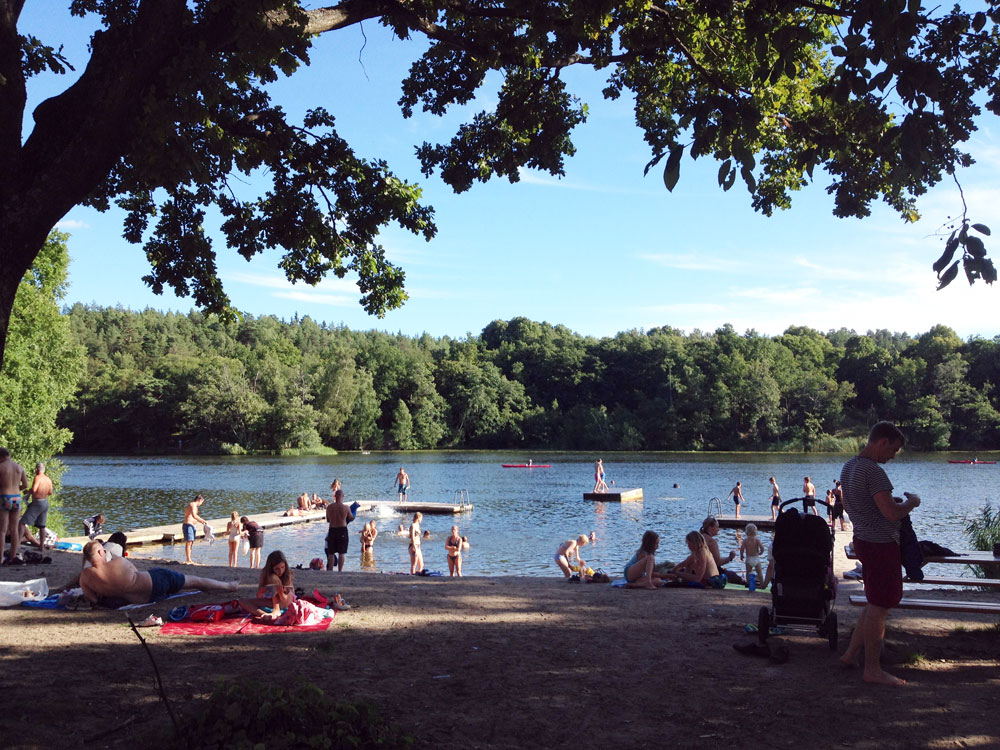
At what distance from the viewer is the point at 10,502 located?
9609mm

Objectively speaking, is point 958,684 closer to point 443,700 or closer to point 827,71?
point 443,700

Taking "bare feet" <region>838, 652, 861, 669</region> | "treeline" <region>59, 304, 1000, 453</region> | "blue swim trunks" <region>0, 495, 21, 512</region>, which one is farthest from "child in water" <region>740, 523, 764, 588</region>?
"treeline" <region>59, 304, 1000, 453</region>


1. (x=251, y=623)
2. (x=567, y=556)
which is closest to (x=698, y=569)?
(x=567, y=556)

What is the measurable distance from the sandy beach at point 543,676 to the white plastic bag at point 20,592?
0.40 m

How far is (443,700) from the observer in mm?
4273

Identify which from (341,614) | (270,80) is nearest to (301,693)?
(341,614)

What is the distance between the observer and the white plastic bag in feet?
23.3

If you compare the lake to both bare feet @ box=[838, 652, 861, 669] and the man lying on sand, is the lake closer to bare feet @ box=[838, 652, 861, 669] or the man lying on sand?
the man lying on sand

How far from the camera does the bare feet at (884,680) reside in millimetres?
4449

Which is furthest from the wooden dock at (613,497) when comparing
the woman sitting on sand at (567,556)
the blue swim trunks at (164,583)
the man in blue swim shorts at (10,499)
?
the blue swim trunks at (164,583)

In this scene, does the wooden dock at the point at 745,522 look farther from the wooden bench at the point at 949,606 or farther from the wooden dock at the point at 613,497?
the wooden bench at the point at 949,606

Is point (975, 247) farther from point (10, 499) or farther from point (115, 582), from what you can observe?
point (10, 499)

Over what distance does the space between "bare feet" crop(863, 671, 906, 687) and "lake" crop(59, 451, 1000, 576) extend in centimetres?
1210

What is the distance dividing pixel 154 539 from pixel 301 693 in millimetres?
19232
